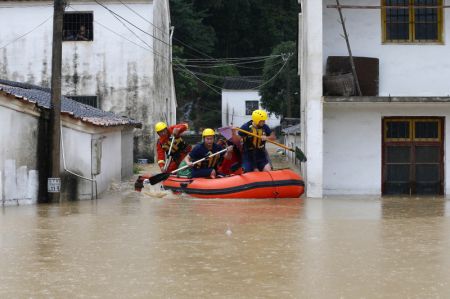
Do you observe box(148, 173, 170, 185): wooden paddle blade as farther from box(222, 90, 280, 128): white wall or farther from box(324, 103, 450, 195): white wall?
box(222, 90, 280, 128): white wall

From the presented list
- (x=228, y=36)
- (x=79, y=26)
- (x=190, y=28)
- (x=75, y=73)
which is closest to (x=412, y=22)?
(x=75, y=73)

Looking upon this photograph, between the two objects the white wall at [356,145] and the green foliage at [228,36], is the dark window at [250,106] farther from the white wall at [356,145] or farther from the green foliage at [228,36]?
the white wall at [356,145]

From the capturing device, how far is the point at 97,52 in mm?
31875

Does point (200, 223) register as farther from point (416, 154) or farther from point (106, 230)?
point (416, 154)

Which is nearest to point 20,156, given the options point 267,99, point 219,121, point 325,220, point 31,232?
point 31,232

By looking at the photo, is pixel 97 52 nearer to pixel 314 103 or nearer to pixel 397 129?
pixel 314 103

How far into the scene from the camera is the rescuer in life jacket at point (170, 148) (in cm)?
2022

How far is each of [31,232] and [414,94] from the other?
446 inches

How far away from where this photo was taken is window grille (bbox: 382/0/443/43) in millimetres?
20234

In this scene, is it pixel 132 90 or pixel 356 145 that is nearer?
pixel 356 145

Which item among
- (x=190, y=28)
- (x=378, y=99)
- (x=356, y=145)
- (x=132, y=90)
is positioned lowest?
(x=356, y=145)

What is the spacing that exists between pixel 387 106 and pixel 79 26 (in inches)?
646

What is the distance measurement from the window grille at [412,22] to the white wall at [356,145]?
1900mm

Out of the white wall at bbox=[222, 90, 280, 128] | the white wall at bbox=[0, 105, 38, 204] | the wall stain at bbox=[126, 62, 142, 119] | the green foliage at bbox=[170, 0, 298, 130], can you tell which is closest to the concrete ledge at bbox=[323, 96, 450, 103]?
the white wall at bbox=[0, 105, 38, 204]
